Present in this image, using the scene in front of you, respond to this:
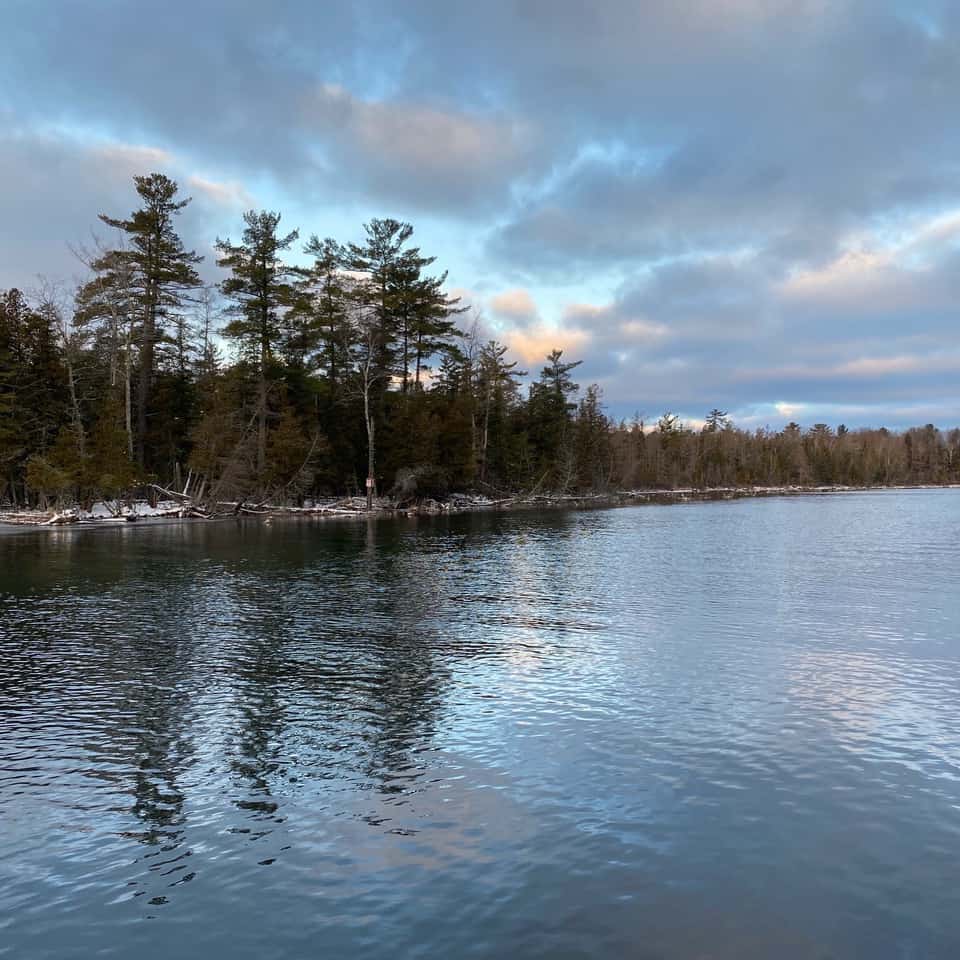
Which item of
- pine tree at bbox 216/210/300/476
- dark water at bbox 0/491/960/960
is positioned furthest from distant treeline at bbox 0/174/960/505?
dark water at bbox 0/491/960/960

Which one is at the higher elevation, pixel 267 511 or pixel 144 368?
pixel 144 368

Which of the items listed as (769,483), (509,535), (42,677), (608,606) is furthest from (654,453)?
(42,677)

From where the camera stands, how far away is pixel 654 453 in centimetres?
16350

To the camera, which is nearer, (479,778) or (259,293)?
(479,778)

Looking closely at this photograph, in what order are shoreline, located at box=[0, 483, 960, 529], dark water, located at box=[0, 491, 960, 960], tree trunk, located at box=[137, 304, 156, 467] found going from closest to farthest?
dark water, located at box=[0, 491, 960, 960], shoreline, located at box=[0, 483, 960, 529], tree trunk, located at box=[137, 304, 156, 467]

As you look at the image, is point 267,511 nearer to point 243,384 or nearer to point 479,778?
point 243,384

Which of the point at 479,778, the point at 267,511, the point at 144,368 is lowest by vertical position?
the point at 479,778

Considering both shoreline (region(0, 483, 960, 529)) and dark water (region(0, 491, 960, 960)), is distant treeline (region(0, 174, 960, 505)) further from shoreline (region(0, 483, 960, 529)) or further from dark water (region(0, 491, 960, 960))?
dark water (region(0, 491, 960, 960))

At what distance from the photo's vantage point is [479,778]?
34.2 ft

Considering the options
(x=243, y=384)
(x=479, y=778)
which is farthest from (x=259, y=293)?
(x=479, y=778)

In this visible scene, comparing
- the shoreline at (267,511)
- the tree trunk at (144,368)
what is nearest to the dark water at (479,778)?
the shoreline at (267,511)

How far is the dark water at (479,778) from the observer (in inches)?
285

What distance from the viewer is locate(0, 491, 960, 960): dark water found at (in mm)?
7238

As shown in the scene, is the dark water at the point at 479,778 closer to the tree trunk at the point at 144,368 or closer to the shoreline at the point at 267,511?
the shoreline at the point at 267,511
